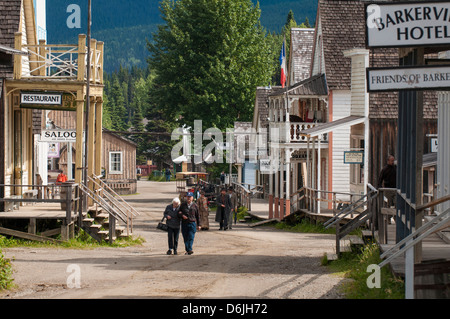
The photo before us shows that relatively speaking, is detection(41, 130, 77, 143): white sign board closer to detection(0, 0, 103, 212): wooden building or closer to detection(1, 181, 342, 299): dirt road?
detection(0, 0, 103, 212): wooden building

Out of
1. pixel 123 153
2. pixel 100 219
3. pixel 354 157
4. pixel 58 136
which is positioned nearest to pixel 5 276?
pixel 100 219

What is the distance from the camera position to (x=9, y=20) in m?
23.9

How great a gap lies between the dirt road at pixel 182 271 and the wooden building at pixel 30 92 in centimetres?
399

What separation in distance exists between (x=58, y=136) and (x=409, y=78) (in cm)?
1734

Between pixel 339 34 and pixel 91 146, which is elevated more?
pixel 339 34

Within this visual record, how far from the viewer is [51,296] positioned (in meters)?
12.5

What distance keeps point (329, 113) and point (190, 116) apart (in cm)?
1902

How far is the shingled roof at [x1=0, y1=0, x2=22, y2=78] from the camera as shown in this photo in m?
23.5

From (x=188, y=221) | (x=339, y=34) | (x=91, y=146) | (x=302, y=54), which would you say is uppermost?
(x=302, y=54)

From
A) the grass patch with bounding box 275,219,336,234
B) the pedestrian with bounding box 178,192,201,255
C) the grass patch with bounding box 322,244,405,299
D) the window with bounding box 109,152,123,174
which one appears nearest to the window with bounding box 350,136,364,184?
the grass patch with bounding box 275,219,336,234

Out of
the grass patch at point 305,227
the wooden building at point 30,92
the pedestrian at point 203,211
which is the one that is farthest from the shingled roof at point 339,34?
the wooden building at point 30,92

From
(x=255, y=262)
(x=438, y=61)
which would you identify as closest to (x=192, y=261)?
(x=255, y=262)

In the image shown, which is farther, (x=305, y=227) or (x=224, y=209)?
(x=224, y=209)

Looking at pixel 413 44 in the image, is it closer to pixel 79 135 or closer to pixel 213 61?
pixel 79 135
